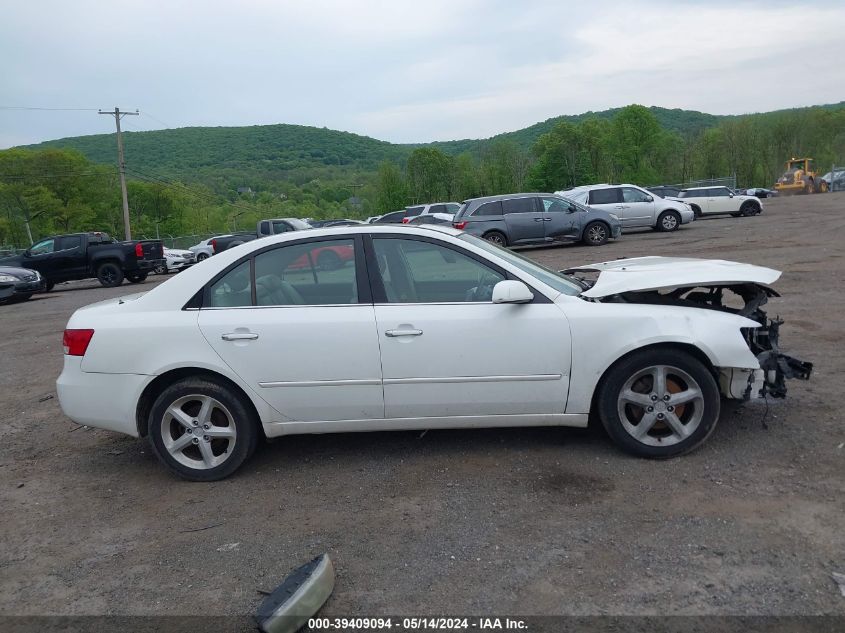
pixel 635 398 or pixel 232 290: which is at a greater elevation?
pixel 232 290

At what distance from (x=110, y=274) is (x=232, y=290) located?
20136 millimetres

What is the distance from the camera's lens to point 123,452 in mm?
5246

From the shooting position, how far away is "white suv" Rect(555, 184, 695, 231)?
2362 centimetres

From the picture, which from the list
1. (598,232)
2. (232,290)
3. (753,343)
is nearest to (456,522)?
(232,290)

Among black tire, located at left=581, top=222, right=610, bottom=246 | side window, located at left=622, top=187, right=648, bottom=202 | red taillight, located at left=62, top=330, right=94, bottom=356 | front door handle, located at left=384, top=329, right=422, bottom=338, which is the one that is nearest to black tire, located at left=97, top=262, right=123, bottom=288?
black tire, located at left=581, top=222, right=610, bottom=246

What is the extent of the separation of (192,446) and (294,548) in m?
1.34

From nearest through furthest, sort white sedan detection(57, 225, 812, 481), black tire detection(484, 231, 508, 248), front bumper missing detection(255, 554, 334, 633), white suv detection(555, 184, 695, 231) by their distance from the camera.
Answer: front bumper missing detection(255, 554, 334, 633) → white sedan detection(57, 225, 812, 481) → black tire detection(484, 231, 508, 248) → white suv detection(555, 184, 695, 231)

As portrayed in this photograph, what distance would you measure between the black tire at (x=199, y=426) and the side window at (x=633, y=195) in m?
21.4

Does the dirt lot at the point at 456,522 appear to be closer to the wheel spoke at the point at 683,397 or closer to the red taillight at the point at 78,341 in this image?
the wheel spoke at the point at 683,397

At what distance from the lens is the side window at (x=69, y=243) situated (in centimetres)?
2261

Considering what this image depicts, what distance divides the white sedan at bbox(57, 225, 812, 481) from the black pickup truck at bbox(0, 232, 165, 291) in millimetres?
19164

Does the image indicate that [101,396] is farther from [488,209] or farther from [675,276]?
[488,209]

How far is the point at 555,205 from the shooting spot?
20500 millimetres

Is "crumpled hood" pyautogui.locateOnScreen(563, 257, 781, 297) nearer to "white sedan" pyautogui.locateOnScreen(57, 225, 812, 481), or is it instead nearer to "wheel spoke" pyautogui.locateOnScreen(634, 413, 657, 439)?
"white sedan" pyautogui.locateOnScreen(57, 225, 812, 481)
